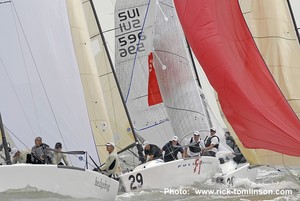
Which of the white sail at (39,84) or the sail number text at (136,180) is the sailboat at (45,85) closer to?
the white sail at (39,84)

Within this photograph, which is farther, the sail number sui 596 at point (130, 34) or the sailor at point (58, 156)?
the sail number sui 596 at point (130, 34)

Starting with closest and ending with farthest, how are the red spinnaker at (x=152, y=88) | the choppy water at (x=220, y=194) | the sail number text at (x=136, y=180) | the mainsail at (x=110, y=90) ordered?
the choppy water at (x=220, y=194) → the sail number text at (x=136, y=180) → the mainsail at (x=110, y=90) → the red spinnaker at (x=152, y=88)

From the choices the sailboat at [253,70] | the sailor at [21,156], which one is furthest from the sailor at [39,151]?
the sailboat at [253,70]

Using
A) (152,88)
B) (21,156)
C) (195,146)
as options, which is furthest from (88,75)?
(152,88)

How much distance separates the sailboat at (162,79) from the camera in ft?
54.5

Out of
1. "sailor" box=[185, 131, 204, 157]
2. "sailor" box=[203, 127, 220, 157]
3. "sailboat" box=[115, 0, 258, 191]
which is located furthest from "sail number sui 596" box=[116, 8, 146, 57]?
"sailor" box=[185, 131, 204, 157]

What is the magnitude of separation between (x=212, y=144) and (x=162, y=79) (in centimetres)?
256

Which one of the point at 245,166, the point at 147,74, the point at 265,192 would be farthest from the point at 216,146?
the point at 147,74

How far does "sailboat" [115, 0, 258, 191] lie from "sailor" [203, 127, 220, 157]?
0.55 metres

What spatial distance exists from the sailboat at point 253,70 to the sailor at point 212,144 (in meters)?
2.90

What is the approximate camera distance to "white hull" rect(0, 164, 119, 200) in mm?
12938

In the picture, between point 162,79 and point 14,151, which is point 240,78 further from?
point 162,79

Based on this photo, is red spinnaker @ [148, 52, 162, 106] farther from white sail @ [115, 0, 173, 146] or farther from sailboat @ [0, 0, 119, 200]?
sailboat @ [0, 0, 119, 200]

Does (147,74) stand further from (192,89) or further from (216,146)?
(216,146)
